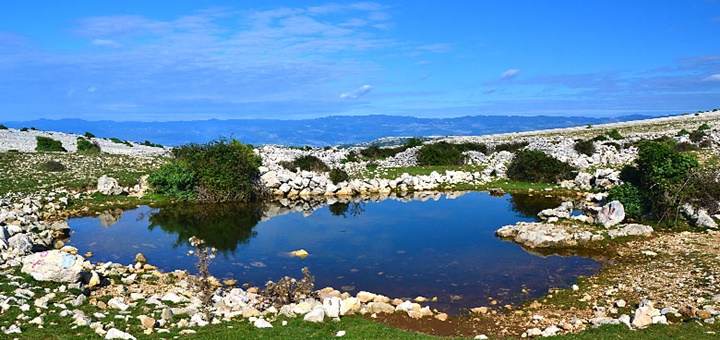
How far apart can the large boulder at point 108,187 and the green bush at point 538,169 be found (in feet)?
93.0

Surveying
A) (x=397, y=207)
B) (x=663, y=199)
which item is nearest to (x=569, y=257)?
(x=663, y=199)

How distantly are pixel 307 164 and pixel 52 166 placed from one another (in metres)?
19.5

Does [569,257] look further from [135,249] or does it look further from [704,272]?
[135,249]

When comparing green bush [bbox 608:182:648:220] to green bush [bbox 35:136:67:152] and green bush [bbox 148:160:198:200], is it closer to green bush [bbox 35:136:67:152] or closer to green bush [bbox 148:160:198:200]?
green bush [bbox 148:160:198:200]

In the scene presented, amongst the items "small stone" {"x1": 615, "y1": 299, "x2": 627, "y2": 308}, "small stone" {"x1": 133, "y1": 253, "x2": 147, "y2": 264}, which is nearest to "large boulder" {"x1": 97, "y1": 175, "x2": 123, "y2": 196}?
"small stone" {"x1": 133, "y1": 253, "x2": 147, "y2": 264}

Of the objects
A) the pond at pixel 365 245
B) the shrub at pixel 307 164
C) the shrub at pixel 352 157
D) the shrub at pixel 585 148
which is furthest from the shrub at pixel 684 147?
the shrub at pixel 307 164

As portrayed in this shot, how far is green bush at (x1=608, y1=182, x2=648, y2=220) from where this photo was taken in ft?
82.2

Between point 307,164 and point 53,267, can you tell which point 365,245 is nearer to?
point 53,267

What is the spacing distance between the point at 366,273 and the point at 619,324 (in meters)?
8.99

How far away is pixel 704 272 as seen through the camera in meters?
16.3

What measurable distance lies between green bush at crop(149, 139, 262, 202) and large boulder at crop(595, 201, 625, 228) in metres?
21.3

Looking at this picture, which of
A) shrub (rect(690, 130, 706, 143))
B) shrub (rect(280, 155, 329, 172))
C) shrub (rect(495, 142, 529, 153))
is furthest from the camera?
shrub (rect(495, 142, 529, 153))

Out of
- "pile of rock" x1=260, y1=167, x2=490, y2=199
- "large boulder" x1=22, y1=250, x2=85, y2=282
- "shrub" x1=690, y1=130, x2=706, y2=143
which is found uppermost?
"shrub" x1=690, y1=130, x2=706, y2=143

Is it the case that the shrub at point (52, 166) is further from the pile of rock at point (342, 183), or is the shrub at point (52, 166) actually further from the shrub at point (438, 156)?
the shrub at point (438, 156)
